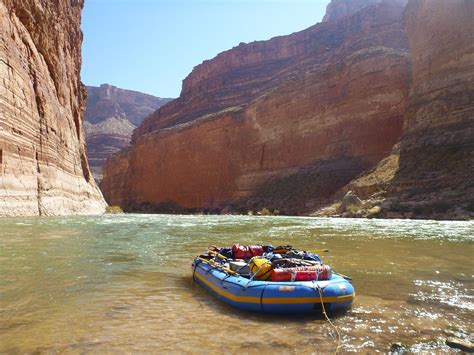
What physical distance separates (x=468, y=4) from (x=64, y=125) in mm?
28368

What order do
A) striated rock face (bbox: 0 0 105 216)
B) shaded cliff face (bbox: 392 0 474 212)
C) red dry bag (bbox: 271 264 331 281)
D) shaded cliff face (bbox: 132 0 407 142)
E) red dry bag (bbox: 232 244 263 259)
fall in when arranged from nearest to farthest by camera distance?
1. red dry bag (bbox: 271 264 331 281)
2. red dry bag (bbox: 232 244 263 259)
3. striated rock face (bbox: 0 0 105 216)
4. shaded cliff face (bbox: 392 0 474 212)
5. shaded cliff face (bbox: 132 0 407 142)

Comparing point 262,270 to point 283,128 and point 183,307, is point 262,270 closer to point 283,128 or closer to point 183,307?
point 183,307

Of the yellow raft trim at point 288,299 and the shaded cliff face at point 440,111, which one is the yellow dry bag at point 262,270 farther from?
the shaded cliff face at point 440,111

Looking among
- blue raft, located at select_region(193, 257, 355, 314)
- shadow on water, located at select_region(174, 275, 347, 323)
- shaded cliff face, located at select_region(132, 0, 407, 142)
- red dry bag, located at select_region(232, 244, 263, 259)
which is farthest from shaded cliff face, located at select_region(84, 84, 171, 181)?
blue raft, located at select_region(193, 257, 355, 314)

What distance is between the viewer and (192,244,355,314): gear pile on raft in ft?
16.5

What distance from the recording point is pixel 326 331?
450 cm

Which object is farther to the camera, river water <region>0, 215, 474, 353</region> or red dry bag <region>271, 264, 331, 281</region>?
red dry bag <region>271, 264, 331, 281</region>

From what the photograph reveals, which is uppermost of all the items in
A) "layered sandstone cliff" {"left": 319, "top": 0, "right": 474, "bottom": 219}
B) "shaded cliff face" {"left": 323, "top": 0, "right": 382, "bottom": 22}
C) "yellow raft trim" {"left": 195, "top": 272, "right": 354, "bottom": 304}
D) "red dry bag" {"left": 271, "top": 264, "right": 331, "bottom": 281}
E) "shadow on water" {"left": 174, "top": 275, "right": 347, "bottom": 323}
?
"shaded cliff face" {"left": 323, "top": 0, "right": 382, "bottom": 22}

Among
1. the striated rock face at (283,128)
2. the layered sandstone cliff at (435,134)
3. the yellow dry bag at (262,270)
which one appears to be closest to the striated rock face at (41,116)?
the yellow dry bag at (262,270)

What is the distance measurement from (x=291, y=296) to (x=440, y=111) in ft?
83.1

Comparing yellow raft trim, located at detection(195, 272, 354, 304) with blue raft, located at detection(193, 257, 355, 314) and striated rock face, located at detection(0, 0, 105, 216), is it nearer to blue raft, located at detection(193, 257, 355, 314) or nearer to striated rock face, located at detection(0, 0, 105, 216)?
blue raft, located at detection(193, 257, 355, 314)

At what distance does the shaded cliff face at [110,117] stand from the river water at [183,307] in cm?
9250

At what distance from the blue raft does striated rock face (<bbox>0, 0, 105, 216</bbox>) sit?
14476 mm

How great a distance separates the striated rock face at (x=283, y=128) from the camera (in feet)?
120
